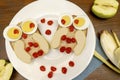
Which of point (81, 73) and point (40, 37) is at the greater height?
point (40, 37)

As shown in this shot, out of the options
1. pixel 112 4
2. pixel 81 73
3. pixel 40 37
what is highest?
pixel 112 4

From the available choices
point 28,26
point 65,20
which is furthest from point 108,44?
point 28,26

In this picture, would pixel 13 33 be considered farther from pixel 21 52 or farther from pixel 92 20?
pixel 92 20

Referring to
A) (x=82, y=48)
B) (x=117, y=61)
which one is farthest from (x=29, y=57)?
(x=117, y=61)

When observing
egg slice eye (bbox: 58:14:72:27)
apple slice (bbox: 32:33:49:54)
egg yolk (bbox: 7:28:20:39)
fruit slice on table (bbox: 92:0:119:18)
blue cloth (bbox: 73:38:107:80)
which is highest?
fruit slice on table (bbox: 92:0:119:18)

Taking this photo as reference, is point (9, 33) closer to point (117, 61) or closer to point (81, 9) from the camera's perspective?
point (81, 9)

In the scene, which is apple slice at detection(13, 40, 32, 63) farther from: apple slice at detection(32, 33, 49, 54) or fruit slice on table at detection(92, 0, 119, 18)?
fruit slice on table at detection(92, 0, 119, 18)

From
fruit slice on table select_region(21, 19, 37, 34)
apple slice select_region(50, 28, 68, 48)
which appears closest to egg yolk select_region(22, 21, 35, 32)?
fruit slice on table select_region(21, 19, 37, 34)
